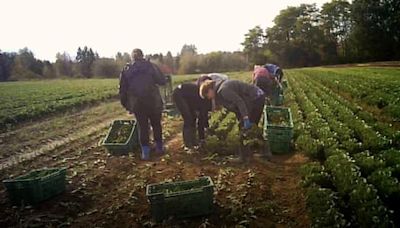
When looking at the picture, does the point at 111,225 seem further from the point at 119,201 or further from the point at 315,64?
the point at 315,64

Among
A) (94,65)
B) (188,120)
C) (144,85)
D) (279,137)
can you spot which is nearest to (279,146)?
(279,137)

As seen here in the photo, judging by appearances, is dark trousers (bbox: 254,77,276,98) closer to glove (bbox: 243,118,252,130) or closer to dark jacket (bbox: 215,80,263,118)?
dark jacket (bbox: 215,80,263,118)

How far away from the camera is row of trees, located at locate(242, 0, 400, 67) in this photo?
5672cm

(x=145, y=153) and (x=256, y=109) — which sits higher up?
(x=256, y=109)

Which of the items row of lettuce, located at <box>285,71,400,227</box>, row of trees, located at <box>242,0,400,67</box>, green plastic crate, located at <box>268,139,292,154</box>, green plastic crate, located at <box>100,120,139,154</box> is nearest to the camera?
row of lettuce, located at <box>285,71,400,227</box>

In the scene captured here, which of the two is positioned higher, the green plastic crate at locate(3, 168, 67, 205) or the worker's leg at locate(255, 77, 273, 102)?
the worker's leg at locate(255, 77, 273, 102)

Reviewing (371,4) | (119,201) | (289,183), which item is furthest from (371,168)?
(371,4)

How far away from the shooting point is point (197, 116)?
879 cm

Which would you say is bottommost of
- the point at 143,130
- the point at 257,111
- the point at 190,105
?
the point at 143,130

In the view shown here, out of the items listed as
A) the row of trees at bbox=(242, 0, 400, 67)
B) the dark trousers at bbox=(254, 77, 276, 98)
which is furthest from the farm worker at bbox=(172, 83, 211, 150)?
the row of trees at bbox=(242, 0, 400, 67)

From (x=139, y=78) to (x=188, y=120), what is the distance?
54.4 inches

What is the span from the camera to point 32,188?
5.66 metres

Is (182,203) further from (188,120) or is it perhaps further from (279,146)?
(188,120)

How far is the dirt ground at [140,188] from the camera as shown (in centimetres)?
492
